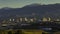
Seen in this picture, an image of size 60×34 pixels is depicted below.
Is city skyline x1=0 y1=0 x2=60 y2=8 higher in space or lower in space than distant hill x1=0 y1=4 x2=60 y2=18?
higher

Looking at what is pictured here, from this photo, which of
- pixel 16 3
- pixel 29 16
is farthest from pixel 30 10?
pixel 16 3

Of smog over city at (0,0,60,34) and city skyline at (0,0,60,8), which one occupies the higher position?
city skyline at (0,0,60,8)

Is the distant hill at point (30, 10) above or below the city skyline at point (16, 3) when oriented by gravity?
below

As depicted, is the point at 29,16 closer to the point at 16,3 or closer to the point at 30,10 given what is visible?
the point at 30,10

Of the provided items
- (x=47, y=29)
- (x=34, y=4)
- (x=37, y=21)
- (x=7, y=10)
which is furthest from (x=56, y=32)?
(x=7, y=10)

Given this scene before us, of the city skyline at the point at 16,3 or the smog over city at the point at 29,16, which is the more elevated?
the city skyline at the point at 16,3

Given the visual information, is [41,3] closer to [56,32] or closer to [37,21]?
[37,21]

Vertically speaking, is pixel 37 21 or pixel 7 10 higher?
pixel 7 10

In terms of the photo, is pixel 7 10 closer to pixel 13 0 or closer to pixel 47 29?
pixel 13 0

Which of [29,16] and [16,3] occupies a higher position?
[16,3]

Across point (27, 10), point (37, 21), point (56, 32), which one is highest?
point (27, 10)
